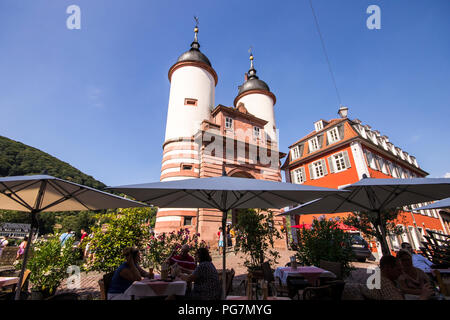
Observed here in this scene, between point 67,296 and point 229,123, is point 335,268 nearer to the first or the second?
point 67,296

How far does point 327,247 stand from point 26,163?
94203 mm

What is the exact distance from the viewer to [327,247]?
7.27 metres

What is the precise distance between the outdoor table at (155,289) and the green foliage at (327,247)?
5536 mm

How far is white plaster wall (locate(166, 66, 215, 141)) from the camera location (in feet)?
63.3

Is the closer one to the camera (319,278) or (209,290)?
(209,290)

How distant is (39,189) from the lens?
191 inches

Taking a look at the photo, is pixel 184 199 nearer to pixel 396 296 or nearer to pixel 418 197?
pixel 396 296

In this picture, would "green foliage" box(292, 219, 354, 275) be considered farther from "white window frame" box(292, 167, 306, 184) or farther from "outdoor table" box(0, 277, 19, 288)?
"white window frame" box(292, 167, 306, 184)

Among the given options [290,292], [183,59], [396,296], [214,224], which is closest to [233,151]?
[214,224]

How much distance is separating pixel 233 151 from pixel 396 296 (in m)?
16.6

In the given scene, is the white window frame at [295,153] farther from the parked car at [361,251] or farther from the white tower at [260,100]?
the parked car at [361,251]

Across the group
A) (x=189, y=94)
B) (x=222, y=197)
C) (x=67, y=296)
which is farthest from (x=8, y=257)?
(x=189, y=94)

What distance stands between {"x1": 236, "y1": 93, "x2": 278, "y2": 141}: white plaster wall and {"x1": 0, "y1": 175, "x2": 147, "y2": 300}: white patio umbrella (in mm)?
21222
